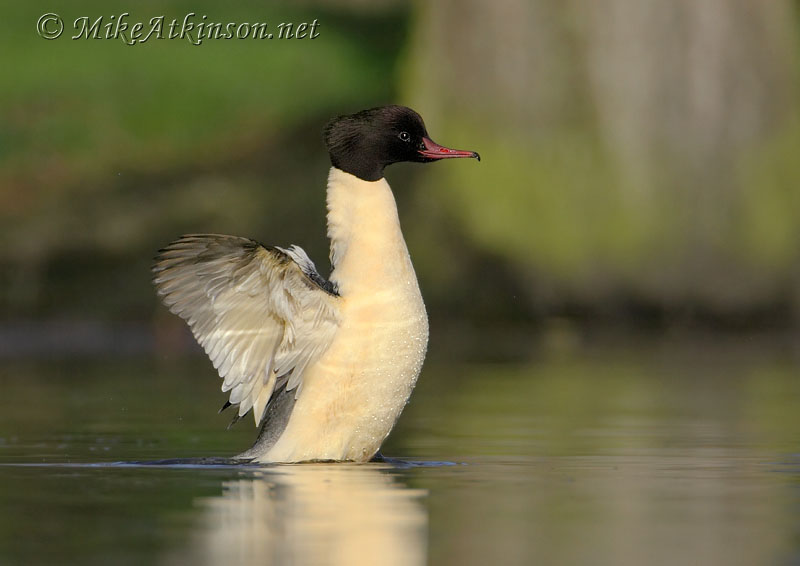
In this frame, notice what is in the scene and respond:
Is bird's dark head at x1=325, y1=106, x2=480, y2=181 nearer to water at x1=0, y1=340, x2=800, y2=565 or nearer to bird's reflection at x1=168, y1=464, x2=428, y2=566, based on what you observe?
water at x1=0, y1=340, x2=800, y2=565

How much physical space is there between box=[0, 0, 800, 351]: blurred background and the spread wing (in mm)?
8038

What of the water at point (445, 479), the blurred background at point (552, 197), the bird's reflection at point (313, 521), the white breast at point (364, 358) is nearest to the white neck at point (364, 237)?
the white breast at point (364, 358)

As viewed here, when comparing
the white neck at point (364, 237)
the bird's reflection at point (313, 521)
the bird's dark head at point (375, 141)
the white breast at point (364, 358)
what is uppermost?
the bird's dark head at point (375, 141)

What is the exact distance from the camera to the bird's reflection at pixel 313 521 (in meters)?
5.70

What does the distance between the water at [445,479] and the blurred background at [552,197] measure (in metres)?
4.00

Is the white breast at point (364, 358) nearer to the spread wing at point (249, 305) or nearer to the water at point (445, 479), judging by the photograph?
the spread wing at point (249, 305)

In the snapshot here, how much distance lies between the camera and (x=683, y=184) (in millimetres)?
17969

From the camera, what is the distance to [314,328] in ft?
27.7

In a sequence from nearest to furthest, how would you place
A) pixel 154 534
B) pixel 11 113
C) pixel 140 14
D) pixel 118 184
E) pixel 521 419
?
pixel 154 534 → pixel 521 419 → pixel 118 184 → pixel 11 113 → pixel 140 14

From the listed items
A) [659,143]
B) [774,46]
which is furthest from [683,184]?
[774,46]

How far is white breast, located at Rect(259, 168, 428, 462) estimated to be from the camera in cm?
836

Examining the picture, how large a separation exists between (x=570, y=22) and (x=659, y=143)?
146 centimetres

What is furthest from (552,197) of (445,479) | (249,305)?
(445,479)

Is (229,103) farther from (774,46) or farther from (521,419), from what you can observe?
(521,419)
